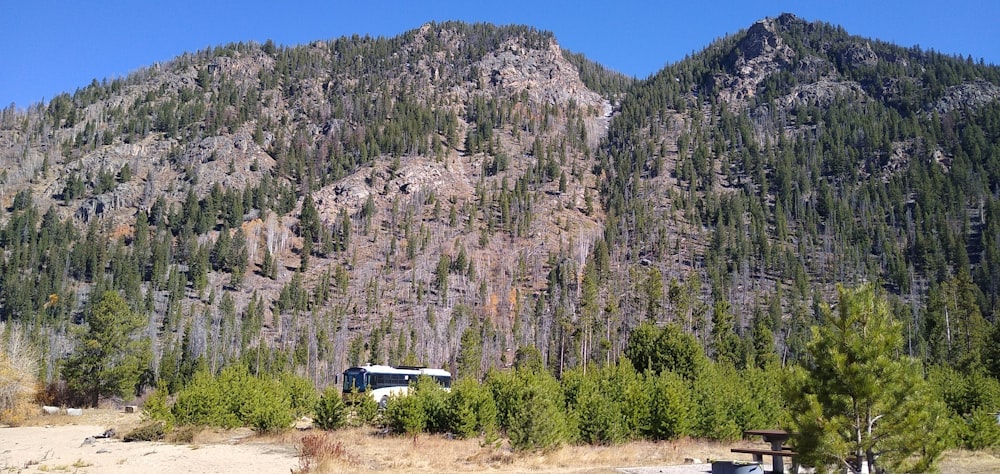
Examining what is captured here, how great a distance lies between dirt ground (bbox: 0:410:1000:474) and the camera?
18641 mm

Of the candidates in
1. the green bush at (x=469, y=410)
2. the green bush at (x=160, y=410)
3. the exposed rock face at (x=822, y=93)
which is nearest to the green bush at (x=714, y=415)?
the green bush at (x=469, y=410)

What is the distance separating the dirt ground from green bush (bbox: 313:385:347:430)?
693 mm

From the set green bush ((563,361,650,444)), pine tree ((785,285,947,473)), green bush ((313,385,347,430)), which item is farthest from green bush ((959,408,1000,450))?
green bush ((313,385,347,430))

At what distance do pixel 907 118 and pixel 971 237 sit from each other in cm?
5467

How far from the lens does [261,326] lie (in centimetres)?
10306

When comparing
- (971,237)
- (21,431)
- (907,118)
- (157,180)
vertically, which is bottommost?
(21,431)

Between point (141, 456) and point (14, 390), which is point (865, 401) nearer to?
point (141, 456)

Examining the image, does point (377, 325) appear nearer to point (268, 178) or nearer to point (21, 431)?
point (268, 178)

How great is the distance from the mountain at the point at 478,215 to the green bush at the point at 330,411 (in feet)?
141

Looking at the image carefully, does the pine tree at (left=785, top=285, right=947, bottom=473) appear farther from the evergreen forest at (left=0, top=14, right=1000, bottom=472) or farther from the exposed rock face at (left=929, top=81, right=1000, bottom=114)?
the exposed rock face at (left=929, top=81, right=1000, bottom=114)

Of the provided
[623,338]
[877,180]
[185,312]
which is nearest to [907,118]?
[877,180]

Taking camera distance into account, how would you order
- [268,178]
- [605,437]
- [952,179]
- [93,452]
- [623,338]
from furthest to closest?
[268,178], [952,179], [623,338], [605,437], [93,452]

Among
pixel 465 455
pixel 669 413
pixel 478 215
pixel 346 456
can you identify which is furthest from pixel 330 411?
pixel 478 215

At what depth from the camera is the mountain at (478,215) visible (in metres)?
99.8
